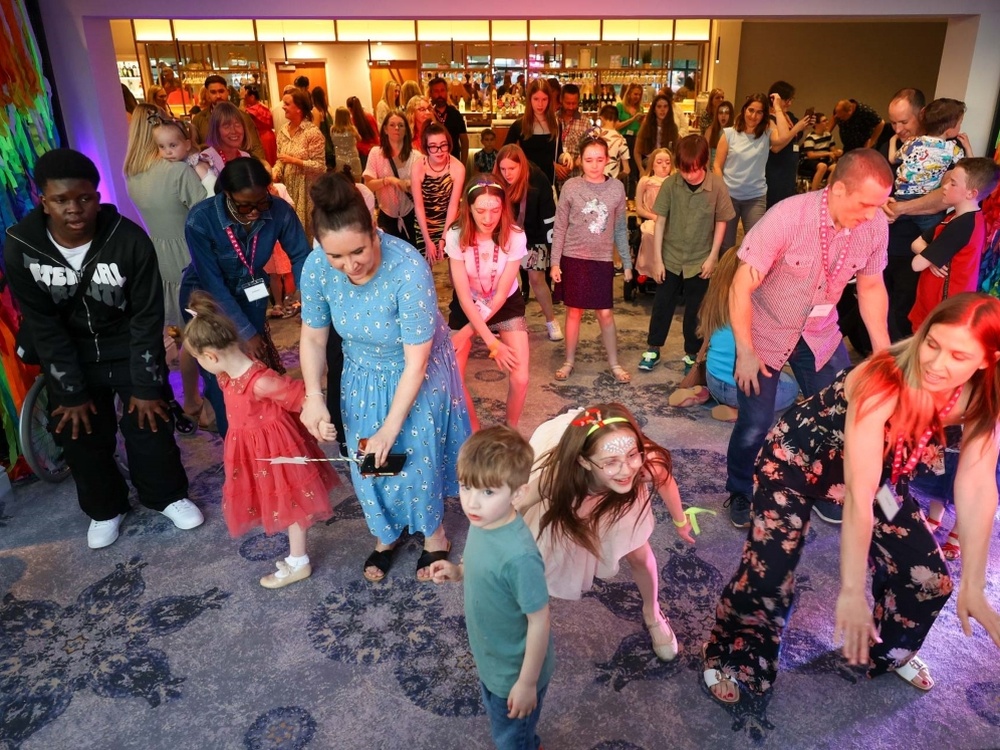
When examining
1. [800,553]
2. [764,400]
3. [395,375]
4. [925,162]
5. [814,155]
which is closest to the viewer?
[800,553]

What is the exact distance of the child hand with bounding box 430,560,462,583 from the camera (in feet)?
9.14

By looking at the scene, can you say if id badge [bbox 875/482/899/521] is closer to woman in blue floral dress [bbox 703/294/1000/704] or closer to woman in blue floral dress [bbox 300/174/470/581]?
woman in blue floral dress [bbox 703/294/1000/704]

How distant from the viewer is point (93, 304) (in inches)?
111

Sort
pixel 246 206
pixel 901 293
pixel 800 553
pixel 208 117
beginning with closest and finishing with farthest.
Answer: pixel 800 553 < pixel 246 206 < pixel 901 293 < pixel 208 117

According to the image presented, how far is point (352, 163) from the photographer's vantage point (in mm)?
7219

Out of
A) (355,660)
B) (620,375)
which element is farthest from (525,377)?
(355,660)

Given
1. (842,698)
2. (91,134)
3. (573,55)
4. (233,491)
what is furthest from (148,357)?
(573,55)

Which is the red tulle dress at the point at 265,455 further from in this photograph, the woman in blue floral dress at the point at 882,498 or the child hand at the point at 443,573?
the woman in blue floral dress at the point at 882,498

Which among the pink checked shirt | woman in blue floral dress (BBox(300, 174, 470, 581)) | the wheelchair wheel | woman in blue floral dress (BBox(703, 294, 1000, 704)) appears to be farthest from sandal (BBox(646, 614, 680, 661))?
the wheelchair wheel

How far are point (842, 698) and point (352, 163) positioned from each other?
21.0 feet

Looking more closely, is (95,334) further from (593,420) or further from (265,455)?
(593,420)

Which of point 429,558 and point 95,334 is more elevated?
point 95,334

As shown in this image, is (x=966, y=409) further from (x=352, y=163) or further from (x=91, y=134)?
(x=352, y=163)

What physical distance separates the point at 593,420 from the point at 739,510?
140cm
